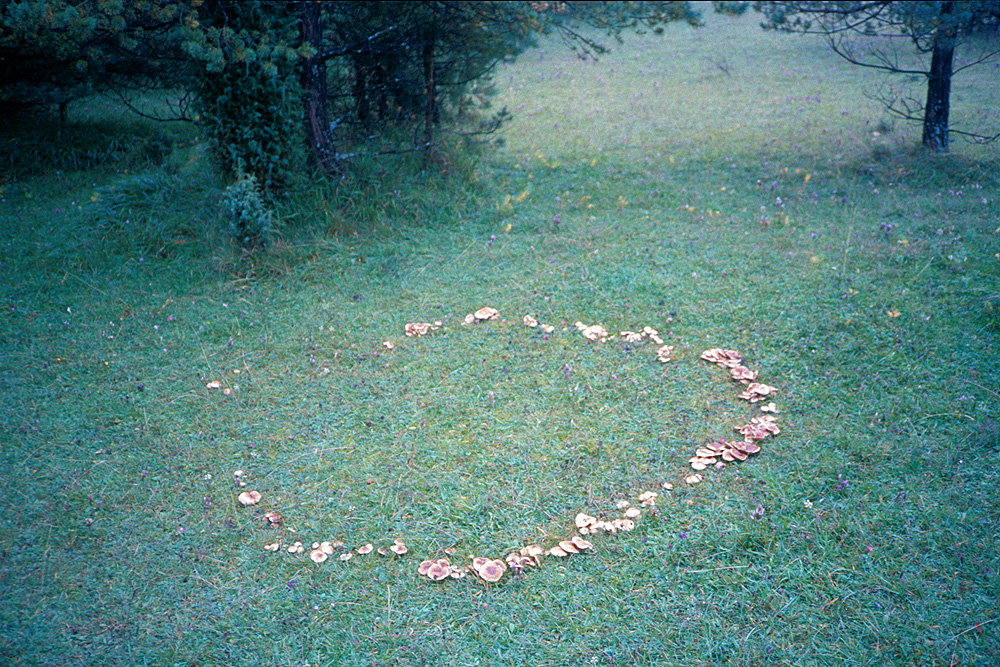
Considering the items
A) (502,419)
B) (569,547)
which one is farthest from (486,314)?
(569,547)

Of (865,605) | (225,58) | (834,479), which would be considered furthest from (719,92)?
(865,605)

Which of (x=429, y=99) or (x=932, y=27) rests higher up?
(x=932, y=27)

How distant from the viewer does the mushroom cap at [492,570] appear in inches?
119

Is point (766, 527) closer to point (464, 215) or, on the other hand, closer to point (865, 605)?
point (865, 605)

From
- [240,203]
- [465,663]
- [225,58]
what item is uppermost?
[225,58]

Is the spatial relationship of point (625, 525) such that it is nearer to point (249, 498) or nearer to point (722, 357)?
point (722, 357)

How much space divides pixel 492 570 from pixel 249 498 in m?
1.38

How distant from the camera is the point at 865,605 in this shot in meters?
2.81

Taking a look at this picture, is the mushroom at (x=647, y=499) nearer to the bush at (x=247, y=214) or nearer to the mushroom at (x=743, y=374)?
the mushroom at (x=743, y=374)

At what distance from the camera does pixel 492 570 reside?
10.0 ft

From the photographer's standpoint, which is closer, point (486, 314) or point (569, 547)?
point (569, 547)

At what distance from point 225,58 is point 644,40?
1845cm

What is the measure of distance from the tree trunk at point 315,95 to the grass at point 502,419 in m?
0.40

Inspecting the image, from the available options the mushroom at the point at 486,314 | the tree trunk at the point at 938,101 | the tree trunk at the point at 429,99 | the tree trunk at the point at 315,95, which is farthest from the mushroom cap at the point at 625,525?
the tree trunk at the point at 938,101
